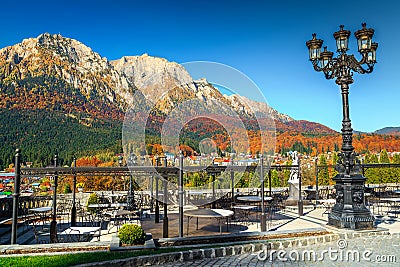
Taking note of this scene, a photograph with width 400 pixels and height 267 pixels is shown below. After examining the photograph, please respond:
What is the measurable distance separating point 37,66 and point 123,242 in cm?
5833

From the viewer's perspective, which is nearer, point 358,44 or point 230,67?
point 230,67

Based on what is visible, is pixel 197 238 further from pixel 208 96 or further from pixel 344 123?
pixel 344 123

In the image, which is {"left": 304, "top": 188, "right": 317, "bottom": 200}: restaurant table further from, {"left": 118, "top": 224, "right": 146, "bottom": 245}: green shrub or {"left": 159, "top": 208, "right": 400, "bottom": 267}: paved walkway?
{"left": 118, "top": 224, "right": 146, "bottom": 245}: green shrub

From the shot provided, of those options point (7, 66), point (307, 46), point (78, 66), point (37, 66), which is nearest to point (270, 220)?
point (307, 46)

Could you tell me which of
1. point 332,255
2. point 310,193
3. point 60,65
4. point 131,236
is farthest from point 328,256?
point 60,65

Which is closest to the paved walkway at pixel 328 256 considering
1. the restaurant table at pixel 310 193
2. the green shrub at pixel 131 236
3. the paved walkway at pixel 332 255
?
the paved walkway at pixel 332 255

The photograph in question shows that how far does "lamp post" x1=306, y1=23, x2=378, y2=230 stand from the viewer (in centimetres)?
763

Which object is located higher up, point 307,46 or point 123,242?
point 307,46

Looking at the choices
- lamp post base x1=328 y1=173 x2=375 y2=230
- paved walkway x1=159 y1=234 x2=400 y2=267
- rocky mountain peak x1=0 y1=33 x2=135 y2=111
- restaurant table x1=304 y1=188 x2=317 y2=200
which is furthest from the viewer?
rocky mountain peak x1=0 y1=33 x2=135 y2=111

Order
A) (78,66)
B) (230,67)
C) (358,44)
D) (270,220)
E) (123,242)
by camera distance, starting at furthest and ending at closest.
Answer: (78,66) < (270,220) < (358,44) < (230,67) < (123,242)

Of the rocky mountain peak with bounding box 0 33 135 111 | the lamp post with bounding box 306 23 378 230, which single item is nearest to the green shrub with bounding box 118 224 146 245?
the lamp post with bounding box 306 23 378 230

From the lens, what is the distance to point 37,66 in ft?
186

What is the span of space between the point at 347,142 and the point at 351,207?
1485 mm

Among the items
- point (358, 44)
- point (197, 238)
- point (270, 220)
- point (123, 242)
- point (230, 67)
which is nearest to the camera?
point (123, 242)
